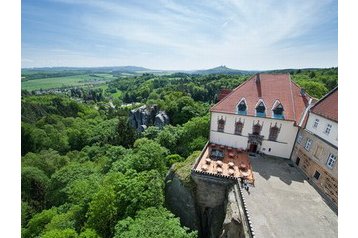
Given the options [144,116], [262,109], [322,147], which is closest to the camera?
[322,147]

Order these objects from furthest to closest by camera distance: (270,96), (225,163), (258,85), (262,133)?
(258,85), (270,96), (262,133), (225,163)

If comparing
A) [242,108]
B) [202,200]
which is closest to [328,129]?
[242,108]

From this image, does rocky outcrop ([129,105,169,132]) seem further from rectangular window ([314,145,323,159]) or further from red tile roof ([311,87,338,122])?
rectangular window ([314,145,323,159])

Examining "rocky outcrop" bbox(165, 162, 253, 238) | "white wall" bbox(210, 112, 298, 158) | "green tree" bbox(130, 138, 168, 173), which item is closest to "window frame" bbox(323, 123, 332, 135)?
"white wall" bbox(210, 112, 298, 158)

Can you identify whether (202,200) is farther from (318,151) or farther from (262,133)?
(318,151)

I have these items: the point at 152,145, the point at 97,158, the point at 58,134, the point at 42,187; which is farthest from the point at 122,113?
the point at 152,145

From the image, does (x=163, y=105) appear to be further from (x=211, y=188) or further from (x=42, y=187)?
(x=211, y=188)

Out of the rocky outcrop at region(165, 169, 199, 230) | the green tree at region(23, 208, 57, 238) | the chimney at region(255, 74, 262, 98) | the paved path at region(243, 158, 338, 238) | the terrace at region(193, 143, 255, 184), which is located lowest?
the green tree at region(23, 208, 57, 238)

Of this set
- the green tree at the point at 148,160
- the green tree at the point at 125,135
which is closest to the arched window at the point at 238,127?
the green tree at the point at 148,160
